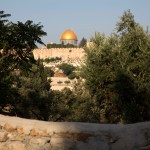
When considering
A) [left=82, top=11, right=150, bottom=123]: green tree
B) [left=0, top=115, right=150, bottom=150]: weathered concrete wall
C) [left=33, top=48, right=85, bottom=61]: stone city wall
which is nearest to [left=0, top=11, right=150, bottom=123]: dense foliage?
[left=82, top=11, right=150, bottom=123]: green tree

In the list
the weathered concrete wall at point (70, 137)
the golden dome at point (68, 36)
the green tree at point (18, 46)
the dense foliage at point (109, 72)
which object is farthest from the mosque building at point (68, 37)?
the weathered concrete wall at point (70, 137)

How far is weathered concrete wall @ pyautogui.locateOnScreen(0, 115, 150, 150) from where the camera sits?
3619mm

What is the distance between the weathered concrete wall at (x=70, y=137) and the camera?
11.9 ft

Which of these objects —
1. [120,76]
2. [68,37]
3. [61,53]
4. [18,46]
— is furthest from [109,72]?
[68,37]

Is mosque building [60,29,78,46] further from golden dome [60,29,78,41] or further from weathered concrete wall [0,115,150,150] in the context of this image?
weathered concrete wall [0,115,150,150]

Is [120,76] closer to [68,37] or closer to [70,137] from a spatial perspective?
[70,137]

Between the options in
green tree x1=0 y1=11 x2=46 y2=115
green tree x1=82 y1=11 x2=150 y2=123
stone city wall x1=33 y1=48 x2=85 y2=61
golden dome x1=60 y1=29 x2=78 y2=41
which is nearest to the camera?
green tree x1=0 y1=11 x2=46 y2=115

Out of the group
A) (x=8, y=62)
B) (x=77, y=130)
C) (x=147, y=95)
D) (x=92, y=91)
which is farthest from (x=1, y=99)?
(x=77, y=130)

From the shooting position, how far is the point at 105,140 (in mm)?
3623

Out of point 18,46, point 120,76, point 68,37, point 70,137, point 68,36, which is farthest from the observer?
point 68,36

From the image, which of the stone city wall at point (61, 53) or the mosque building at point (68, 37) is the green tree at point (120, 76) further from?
the mosque building at point (68, 37)

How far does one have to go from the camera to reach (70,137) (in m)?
3.64

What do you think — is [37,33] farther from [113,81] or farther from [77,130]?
[77,130]

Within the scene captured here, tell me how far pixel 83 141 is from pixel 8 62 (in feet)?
20.4
